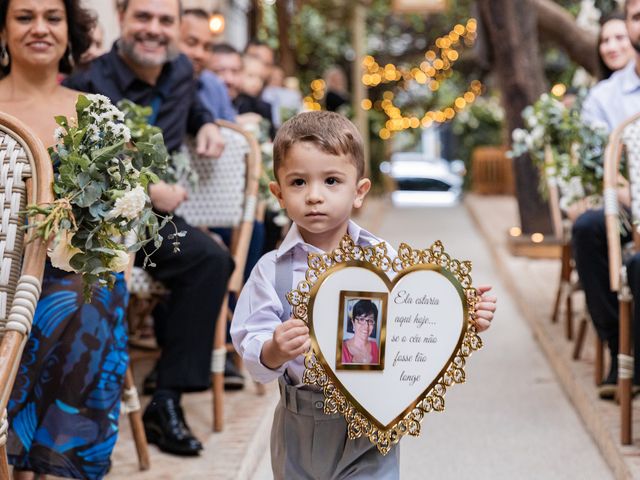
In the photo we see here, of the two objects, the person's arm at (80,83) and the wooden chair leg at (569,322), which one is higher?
the person's arm at (80,83)

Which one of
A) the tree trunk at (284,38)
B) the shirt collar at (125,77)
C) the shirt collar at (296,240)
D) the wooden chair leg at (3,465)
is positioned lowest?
the wooden chair leg at (3,465)

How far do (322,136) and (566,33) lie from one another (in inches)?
363

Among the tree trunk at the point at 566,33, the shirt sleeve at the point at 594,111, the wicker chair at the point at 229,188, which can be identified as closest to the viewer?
the wicker chair at the point at 229,188

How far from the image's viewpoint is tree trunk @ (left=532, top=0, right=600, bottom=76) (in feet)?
34.4

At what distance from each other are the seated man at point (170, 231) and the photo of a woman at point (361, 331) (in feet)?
5.34

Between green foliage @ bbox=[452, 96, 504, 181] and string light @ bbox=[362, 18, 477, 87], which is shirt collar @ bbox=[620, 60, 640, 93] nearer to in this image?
green foliage @ bbox=[452, 96, 504, 181]

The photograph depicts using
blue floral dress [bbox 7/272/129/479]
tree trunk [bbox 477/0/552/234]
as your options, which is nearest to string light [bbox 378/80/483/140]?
tree trunk [bbox 477/0/552/234]

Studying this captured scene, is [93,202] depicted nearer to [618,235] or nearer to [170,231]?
[170,231]

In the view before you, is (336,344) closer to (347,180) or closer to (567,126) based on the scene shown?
(347,180)

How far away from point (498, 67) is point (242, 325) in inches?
317

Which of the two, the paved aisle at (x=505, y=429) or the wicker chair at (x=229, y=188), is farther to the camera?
the wicker chair at (x=229, y=188)

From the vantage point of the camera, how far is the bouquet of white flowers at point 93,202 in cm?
223

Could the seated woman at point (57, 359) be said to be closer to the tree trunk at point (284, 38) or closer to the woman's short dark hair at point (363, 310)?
the woman's short dark hair at point (363, 310)

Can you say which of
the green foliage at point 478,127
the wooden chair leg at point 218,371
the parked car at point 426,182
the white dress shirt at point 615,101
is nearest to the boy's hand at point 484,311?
the wooden chair leg at point 218,371
